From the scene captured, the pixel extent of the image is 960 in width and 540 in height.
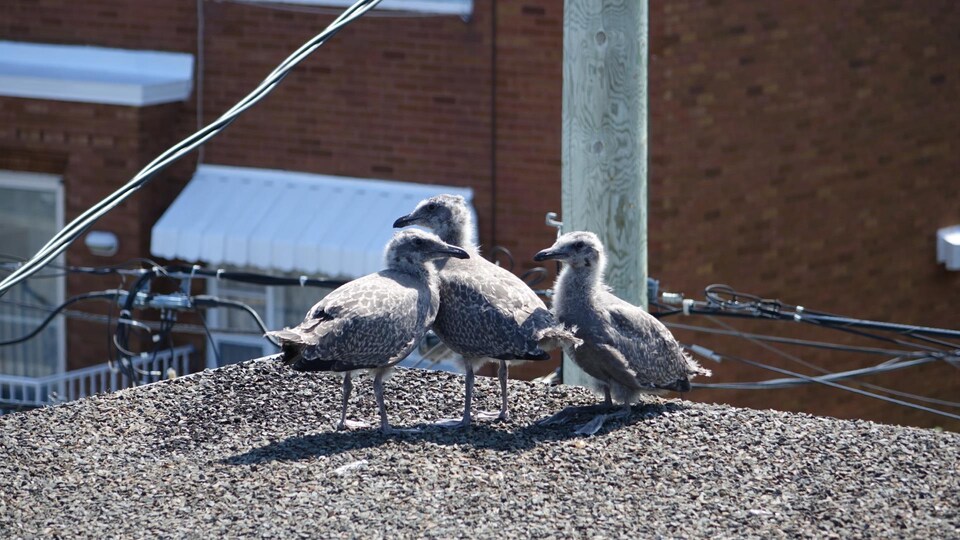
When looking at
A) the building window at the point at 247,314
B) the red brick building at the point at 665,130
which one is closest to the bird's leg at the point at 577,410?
the red brick building at the point at 665,130

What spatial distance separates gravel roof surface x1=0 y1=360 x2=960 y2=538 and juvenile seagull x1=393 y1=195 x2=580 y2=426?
370 millimetres

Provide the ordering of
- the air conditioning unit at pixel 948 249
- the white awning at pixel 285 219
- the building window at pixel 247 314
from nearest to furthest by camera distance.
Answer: the white awning at pixel 285 219 → the building window at pixel 247 314 → the air conditioning unit at pixel 948 249

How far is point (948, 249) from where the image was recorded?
16297 millimetres

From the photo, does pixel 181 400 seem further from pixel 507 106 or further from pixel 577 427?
pixel 507 106

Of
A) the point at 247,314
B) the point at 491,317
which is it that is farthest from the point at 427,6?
the point at 491,317

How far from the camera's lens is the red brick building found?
14.2 m

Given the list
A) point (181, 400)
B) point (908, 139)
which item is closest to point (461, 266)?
point (181, 400)

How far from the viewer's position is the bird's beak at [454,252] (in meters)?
7.42

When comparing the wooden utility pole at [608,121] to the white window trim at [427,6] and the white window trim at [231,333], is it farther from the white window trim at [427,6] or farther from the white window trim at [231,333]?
the white window trim at [231,333]

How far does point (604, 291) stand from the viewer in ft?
25.9

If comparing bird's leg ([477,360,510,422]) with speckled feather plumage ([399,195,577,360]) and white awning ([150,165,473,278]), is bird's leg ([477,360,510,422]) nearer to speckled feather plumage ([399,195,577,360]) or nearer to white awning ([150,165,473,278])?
speckled feather plumage ([399,195,577,360])

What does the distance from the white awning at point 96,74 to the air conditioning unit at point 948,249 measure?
8105mm

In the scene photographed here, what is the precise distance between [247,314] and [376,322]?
9.29 metres

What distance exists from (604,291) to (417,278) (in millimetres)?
1044
